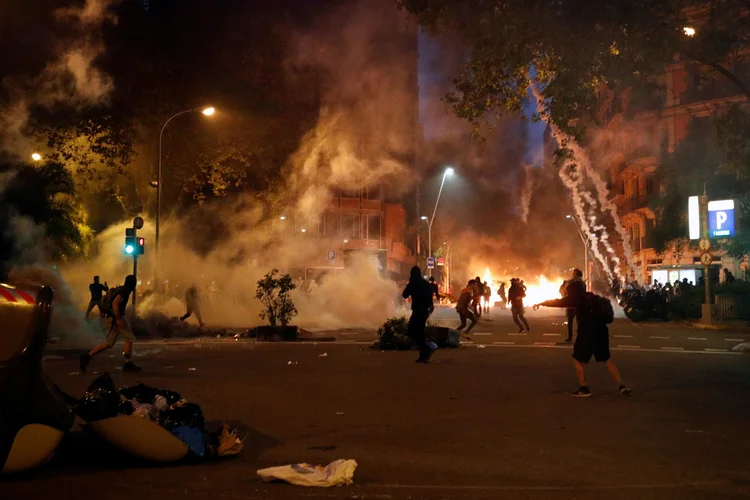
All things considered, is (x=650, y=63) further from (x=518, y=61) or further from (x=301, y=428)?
(x=301, y=428)

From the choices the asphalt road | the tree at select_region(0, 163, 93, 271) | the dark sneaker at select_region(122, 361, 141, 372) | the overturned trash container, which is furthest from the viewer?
the tree at select_region(0, 163, 93, 271)

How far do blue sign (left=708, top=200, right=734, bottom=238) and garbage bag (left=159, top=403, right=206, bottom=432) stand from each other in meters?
24.0

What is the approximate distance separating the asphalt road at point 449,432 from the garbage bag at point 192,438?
13 cm

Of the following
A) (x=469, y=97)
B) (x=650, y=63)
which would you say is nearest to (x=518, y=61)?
(x=469, y=97)

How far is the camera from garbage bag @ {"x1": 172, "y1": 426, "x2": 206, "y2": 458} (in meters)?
5.95

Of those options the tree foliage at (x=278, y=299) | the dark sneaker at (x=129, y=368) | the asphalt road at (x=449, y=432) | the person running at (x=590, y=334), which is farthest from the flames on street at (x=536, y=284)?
the person running at (x=590, y=334)

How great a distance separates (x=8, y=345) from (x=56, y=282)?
18156 millimetres

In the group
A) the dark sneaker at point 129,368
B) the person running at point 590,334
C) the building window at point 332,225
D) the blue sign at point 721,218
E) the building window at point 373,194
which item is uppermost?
the building window at point 373,194

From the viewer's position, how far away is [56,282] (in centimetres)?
2180

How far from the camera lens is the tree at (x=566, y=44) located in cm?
1317

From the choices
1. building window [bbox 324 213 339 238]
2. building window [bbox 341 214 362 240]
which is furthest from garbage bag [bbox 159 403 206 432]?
building window [bbox 341 214 362 240]

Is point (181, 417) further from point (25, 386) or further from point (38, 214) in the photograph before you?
point (38, 214)

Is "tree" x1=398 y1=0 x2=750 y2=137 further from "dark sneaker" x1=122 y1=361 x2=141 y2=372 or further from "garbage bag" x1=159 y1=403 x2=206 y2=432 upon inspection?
"garbage bag" x1=159 y1=403 x2=206 y2=432

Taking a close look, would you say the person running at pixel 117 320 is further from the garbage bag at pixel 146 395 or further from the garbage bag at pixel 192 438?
the garbage bag at pixel 192 438
